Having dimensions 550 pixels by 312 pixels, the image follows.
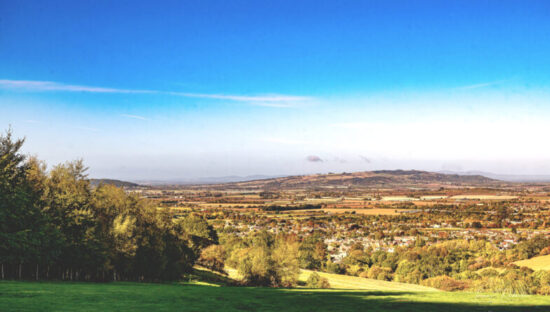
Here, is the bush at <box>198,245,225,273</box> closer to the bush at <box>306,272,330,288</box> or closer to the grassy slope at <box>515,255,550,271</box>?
the bush at <box>306,272,330,288</box>

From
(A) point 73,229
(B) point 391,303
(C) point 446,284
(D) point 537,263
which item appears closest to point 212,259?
(A) point 73,229

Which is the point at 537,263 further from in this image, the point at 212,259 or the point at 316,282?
the point at 212,259

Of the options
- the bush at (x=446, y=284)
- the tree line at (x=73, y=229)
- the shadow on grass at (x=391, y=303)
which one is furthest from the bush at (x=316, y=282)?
the shadow on grass at (x=391, y=303)

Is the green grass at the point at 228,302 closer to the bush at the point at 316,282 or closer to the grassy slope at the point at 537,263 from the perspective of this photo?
the bush at the point at 316,282

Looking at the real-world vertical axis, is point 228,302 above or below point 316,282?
above

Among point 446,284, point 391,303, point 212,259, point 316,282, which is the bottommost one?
point 446,284

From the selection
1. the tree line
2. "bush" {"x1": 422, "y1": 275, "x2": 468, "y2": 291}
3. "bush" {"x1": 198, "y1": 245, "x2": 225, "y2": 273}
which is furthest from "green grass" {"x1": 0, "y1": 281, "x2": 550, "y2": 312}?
"bush" {"x1": 198, "y1": 245, "x2": 225, "y2": 273}

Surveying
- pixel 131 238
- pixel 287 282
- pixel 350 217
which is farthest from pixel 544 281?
pixel 350 217
